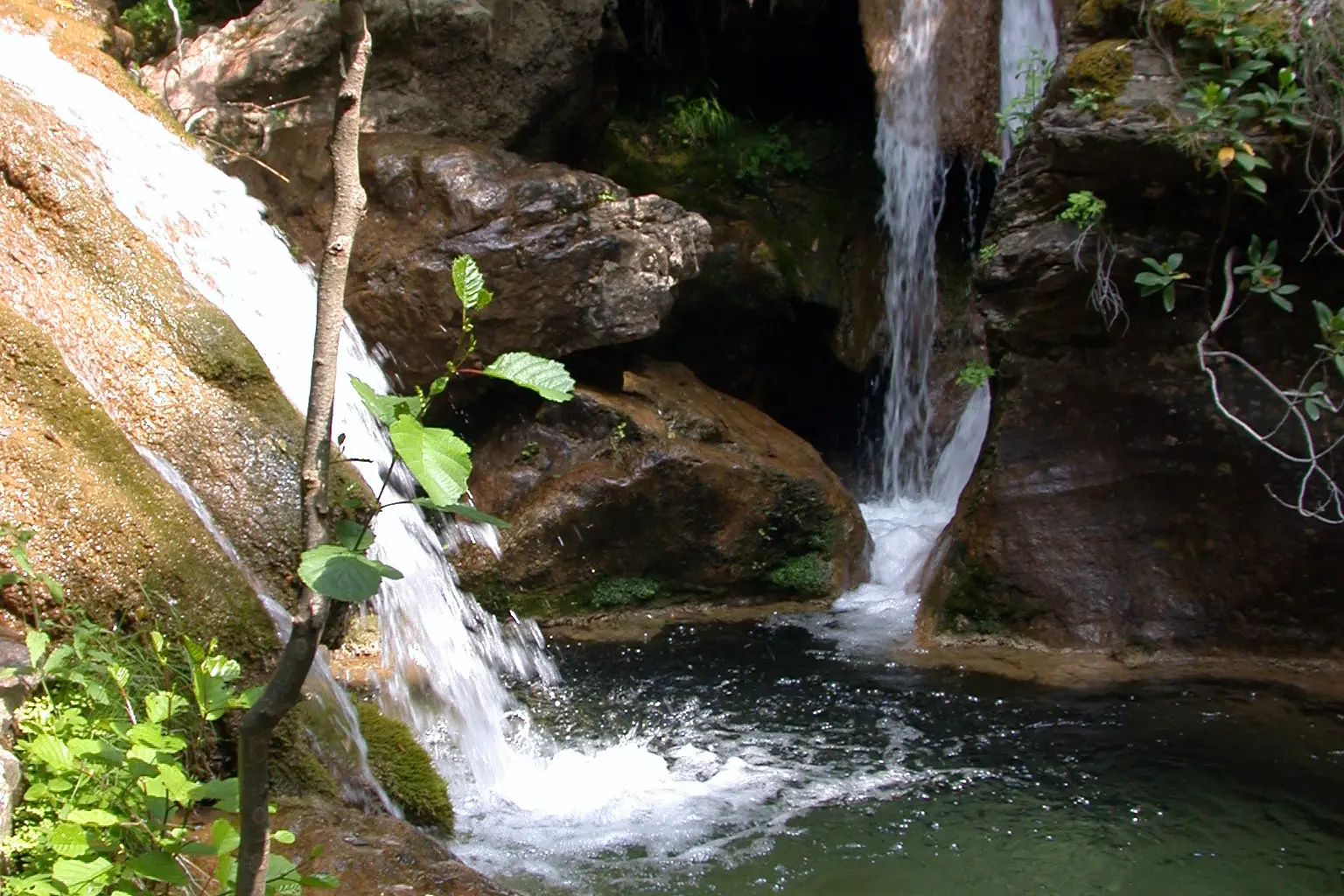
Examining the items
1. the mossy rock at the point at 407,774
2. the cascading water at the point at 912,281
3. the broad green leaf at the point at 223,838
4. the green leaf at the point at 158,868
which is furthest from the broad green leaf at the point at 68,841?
the cascading water at the point at 912,281

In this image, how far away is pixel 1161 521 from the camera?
222 inches

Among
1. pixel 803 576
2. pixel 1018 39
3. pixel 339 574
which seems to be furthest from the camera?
pixel 1018 39

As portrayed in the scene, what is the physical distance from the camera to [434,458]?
1659 millimetres

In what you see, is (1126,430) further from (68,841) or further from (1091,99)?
(68,841)

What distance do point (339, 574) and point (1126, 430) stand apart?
4861 mm

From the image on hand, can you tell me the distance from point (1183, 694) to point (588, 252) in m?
3.87

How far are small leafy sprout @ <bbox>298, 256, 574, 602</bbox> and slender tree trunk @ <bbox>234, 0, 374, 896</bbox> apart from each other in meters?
0.06

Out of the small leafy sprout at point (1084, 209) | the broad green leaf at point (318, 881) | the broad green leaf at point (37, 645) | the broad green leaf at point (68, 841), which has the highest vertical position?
the small leafy sprout at point (1084, 209)

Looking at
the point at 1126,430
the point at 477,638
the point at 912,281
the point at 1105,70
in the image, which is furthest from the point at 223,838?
the point at 912,281

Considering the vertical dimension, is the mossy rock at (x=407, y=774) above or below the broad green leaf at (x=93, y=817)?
below

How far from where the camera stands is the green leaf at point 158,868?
2.15m

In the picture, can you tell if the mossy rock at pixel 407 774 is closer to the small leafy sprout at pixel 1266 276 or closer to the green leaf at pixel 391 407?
the green leaf at pixel 391 407

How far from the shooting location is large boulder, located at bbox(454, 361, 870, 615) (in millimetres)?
6680

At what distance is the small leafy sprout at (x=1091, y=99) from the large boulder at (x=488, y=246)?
2610 millimetres
